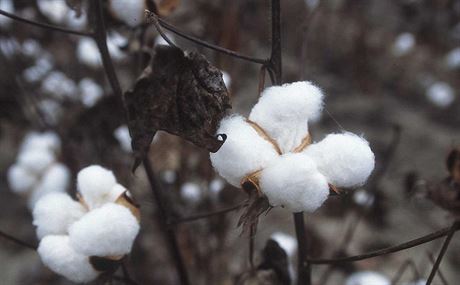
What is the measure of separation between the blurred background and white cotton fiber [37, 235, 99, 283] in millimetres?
406

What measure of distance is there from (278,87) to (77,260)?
0.41 metres

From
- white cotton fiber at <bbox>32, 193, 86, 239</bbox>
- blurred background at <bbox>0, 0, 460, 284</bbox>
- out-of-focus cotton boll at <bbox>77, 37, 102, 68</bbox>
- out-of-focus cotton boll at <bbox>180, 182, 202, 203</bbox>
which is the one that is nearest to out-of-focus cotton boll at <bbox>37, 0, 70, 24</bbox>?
blurred background at <bbox>0, 0, 460, 284</bbox>

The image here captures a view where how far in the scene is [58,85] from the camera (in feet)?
8.29

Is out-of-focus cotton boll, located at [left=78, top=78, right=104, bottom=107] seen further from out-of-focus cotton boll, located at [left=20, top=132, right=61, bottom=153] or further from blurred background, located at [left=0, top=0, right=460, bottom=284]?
out-of-focus cotton boll, located at [left=20, top=132, right=61, bottom=153]

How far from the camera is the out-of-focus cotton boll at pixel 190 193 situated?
1.90 m

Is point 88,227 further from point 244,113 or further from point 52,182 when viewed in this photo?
point 244,113

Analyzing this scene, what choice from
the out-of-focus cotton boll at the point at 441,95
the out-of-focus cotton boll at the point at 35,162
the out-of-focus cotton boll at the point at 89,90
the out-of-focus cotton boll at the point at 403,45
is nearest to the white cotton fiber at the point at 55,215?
the out-of-focus cotton boll at the point at 35,162

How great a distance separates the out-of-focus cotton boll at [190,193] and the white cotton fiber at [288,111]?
1151mm

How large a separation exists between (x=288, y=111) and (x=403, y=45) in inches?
116

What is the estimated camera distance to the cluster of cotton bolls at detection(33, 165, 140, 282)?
85 centimetres

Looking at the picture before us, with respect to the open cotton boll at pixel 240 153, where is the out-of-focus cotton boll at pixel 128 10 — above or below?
above

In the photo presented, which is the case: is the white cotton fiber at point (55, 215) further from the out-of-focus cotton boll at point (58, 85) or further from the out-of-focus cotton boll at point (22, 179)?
the out-of-focus cotton boll at point (58, 85)

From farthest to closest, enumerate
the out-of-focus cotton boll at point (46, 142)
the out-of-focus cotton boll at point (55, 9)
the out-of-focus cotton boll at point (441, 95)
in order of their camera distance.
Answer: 1. the out-of-focus cotton boll at point (441, 95)
2. the out-of-focus cotton boll at point (55, 9)
3. the out-of-focus cotton boll at point (46, 142)

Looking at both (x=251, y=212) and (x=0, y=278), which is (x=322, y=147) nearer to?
(x=251, y=212)
